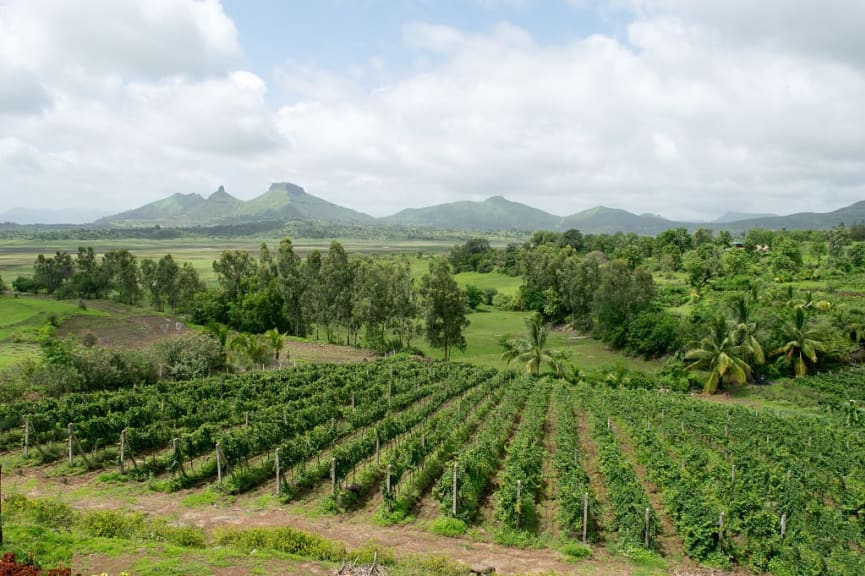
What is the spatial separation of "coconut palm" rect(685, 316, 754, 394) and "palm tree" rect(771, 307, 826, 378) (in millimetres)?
3766

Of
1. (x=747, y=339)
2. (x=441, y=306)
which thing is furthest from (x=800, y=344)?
(x=441, y=306)

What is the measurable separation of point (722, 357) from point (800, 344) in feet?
26.5

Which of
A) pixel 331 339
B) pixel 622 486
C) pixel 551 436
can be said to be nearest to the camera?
pixel 622 486

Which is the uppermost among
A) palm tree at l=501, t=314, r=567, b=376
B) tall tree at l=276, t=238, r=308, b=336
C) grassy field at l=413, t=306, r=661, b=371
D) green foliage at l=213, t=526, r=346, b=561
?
tall tree at l=276, t=238, r=308, b=336

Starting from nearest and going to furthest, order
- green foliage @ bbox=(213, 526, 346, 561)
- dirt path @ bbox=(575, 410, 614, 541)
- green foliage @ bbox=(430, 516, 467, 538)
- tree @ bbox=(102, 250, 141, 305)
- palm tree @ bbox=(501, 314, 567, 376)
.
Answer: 1. green foliage @ bbox=(213, 526, 346, 561)
2. green foliage @ bbox=(430, 516, 467, 538)
3. dirt path @ bbox=(575, 410, 614, 541)
4. palm tree @ bbox=(501, 314, 567, 376)
5. tree @ bbox=(102, 250, 141, 305)

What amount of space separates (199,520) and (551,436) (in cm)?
1800

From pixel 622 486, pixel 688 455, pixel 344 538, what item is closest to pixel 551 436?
pixel 688 455

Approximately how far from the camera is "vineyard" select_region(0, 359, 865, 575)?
15734mm

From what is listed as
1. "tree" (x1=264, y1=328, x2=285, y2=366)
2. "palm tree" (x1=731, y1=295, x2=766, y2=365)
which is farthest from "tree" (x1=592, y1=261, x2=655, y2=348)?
"tree" (x1=264, y1=328, x2=285, y2=366)

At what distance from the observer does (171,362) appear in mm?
36875

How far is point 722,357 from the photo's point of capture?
42.0 m

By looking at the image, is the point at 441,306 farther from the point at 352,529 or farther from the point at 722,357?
the point at 352,529

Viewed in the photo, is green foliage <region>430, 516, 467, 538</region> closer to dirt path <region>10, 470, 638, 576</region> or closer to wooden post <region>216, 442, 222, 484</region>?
dirt path <region>10, 470, 638, 576</region>

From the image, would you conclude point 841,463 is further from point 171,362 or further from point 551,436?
point 171,362
